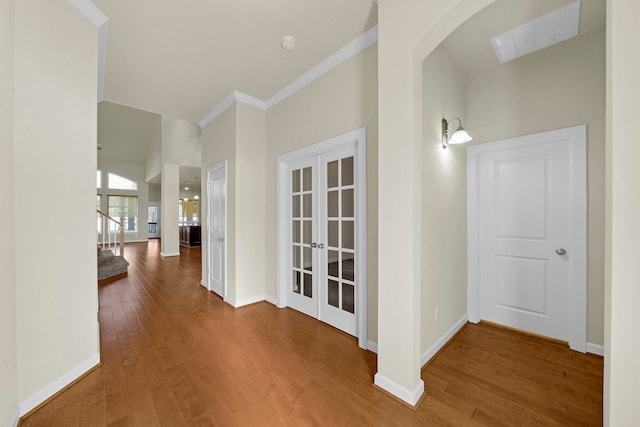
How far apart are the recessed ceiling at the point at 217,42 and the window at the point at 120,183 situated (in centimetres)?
893

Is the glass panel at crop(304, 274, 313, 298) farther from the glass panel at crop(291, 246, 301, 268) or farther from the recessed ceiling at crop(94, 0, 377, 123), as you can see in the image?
the recessed ceiling at crop(94, 0, 377, 123)

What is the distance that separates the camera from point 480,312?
2.82 metres

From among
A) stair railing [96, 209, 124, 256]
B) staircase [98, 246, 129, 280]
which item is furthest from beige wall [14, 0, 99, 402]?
staircase [98, 246, 129, 280]

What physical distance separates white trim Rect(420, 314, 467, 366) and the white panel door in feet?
1.16

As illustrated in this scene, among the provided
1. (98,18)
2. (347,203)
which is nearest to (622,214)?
(347,203)

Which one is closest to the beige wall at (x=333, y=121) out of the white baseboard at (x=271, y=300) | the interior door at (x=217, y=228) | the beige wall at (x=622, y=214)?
the white baseboard at (x=271, y=300)

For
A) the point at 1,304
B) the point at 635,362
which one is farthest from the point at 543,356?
the point at 1,304

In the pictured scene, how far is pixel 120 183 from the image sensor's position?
10352 mm

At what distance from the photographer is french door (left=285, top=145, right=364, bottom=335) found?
99.1 inches

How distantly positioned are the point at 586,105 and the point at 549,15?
87 centimetres

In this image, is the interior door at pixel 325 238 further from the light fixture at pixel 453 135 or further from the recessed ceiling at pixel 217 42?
the recessed ceiling at pixel 217 42

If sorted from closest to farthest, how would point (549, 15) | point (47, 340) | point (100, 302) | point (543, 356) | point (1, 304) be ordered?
point (1, 304)
point (47, 340)
point (549, 15)
point (543, 356)
point (100, 302)

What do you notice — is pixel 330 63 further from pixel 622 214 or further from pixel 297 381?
pixel 297 381

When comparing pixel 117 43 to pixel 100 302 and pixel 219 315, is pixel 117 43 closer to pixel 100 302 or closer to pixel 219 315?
pixel 219 315
